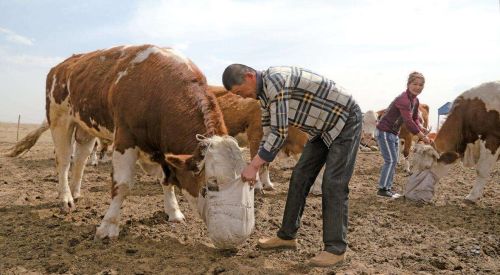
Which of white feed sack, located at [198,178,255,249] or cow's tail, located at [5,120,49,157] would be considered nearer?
white feed sack, located at [198,178,255,249]

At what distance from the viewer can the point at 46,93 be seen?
696 centimetres

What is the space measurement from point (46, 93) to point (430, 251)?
19.5 feet

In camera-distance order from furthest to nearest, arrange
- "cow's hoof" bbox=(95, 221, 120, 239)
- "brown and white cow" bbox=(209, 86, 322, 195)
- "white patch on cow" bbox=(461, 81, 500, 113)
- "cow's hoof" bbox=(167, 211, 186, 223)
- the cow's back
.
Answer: "brown and white cow" bbox=(209, 86, 322, 195), "white patch on cow" bbox=(461, 81, 500, 113), "cow's hoof" bbox=(167, 211, 186, 223), "cow's hoof" bbox=(95, 221, 120, 239), the cow's back

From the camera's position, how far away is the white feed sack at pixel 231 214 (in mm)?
3760

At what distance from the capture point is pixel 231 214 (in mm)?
3768

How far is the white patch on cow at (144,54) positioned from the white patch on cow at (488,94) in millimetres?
5951

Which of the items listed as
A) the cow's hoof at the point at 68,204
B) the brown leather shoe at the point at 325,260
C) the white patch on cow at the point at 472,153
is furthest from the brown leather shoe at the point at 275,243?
the white patch on cow at the point at 472,153

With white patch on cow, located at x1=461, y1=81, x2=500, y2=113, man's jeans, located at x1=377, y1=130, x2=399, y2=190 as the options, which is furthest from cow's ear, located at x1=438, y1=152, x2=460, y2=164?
white patch on cow, located at x1=461, y1=81, x2=500, y2=113

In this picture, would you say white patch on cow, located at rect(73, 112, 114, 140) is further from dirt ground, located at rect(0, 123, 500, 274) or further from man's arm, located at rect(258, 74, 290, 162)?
man's arm, located at rect(258, 74, 290, 162)

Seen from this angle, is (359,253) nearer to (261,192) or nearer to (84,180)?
(261,192)

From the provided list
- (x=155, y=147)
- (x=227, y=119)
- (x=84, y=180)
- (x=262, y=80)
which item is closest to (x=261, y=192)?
(x=227, y=119)

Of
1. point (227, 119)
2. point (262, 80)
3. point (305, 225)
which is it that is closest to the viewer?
point (262, 80)

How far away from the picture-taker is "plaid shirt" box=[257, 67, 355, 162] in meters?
3.52

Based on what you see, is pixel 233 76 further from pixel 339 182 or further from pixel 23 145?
pixel 23 145
